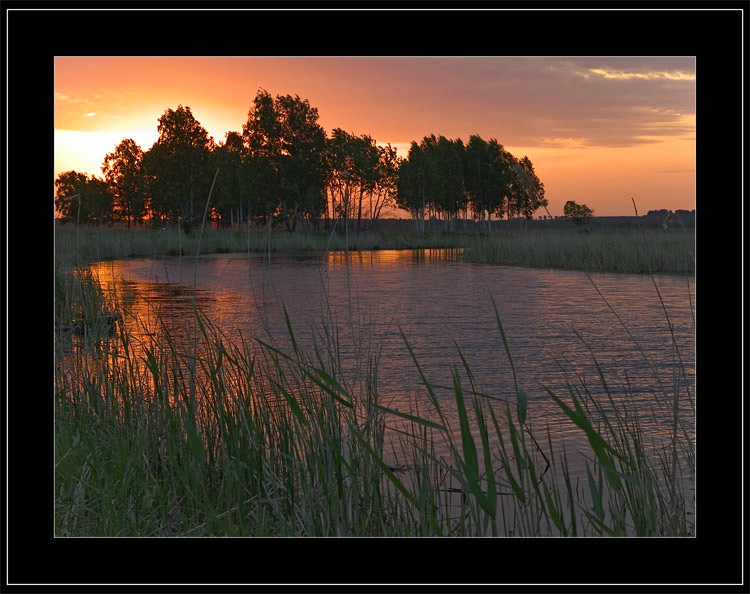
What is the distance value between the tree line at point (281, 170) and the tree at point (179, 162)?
0.05 metres

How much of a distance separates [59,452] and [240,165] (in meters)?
42.8

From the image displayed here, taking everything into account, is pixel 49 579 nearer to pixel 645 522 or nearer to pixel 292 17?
pixel 292 17

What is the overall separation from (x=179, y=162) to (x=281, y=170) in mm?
5426

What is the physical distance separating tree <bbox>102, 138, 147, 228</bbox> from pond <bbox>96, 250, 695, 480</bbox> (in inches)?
1507

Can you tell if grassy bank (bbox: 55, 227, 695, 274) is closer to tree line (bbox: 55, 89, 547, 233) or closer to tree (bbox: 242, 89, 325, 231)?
tree line (bbox: 55, 89, 547, 233)

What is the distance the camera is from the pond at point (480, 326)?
3885 mm

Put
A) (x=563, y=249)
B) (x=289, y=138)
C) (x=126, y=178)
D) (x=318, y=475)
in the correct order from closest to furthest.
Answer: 1. (x=318, y=475)
2. (x=563, y=249)
3. (x=289, y=138)
4. (x=126, y=178)

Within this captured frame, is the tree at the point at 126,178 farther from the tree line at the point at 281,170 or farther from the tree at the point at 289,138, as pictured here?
the tree at the point at 289,138

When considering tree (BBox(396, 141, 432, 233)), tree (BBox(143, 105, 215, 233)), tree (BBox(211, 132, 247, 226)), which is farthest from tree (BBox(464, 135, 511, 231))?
tree (BBox(143, 105, 215, 233))

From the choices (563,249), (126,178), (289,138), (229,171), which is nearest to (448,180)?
(229,171)

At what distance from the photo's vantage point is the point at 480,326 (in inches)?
296

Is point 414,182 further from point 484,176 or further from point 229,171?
point 229,171

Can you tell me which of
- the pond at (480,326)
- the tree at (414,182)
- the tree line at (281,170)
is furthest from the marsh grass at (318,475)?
the tree at (414,182)

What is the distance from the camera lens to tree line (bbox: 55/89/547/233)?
34.8 m
